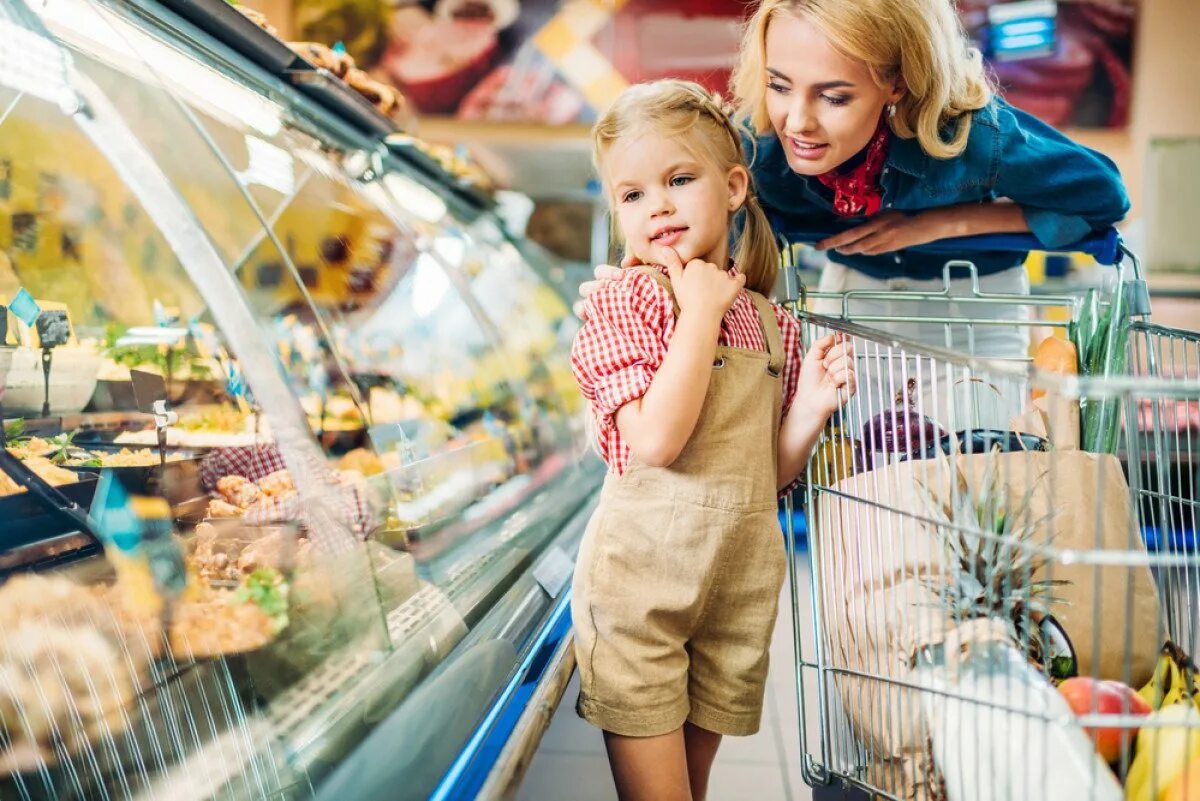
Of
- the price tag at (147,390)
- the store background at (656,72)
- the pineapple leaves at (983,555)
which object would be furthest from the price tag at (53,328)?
the store background at (656,72)

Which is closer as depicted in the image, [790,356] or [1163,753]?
[1163,753]

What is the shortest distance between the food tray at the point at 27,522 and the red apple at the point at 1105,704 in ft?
3.99

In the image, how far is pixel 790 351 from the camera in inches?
63.7

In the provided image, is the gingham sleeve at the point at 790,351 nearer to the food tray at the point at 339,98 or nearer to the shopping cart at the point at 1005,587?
the shopping cart at the point at 1005,587

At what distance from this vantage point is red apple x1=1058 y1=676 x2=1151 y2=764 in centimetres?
108

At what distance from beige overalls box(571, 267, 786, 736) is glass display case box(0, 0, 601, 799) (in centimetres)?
30

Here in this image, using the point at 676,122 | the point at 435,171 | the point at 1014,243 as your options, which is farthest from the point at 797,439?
the point at 435,171

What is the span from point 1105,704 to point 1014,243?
1.06 meters

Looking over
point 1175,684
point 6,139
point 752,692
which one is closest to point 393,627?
point 752,692

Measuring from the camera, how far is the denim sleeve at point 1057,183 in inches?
67.3

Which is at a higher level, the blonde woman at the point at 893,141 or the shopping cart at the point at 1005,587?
the blonde woman at the point at 893,141

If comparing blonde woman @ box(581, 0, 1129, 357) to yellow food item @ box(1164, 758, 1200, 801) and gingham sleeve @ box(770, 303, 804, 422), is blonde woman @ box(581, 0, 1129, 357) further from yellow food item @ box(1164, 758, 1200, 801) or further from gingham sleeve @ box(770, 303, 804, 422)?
yellow food item @ box(1164, 758, 1200, 801)

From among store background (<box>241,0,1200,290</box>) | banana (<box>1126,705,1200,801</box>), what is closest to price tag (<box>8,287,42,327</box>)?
banana (<box>1126,705,1200,801</box>)

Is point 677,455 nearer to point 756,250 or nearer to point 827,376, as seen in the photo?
point 827,376
